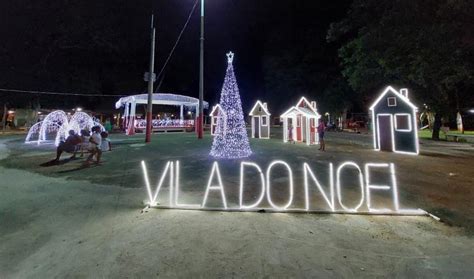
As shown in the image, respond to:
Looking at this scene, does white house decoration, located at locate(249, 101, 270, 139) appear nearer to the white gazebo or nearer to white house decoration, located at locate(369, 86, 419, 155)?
the white gazebo

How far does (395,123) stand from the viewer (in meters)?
16.6

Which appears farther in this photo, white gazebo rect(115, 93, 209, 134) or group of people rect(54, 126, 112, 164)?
white gazebo rect(115, 93, 209, 134)

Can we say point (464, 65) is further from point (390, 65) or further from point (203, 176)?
point (203, 176)

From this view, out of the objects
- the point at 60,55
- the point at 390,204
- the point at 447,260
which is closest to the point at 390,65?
the point at 390,204

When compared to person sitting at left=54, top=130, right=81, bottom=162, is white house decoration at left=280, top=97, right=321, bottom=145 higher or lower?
higher

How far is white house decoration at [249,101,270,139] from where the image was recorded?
26241mm

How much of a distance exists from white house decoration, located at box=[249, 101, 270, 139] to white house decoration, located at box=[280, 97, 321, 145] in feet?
9.63

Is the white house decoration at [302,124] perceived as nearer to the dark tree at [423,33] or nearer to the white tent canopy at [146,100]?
the dark tree at [423,33]

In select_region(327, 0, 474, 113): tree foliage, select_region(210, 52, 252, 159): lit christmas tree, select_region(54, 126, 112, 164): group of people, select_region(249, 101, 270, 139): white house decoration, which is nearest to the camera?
select_region(327, 0, 474, 113): tree foliage

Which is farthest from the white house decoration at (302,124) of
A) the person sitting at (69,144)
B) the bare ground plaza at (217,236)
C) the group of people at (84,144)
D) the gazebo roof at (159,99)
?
the gazebo roof at (159,99)

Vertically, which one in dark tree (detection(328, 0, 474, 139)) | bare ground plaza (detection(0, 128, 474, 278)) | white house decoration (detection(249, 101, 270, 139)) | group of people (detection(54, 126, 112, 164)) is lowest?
bare ground plaza (detection(0, 128, 474, 278))

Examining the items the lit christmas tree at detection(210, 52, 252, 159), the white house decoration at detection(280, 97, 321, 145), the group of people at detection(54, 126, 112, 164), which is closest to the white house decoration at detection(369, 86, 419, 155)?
the white house decoration at detection(280, 97, 321, 145)

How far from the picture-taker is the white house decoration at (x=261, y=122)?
2624 centimetres

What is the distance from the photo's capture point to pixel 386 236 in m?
4.77
